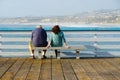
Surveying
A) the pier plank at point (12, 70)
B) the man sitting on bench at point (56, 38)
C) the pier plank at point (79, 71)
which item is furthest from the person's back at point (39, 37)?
the pier plank at point (79, 71)

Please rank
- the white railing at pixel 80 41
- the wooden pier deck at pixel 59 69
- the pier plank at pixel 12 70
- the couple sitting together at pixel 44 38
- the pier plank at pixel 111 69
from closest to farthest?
the pier plank at pixel 12 70
the wooden pier deck at pixel 59 69
the pier plank at pixel 111 69
the couple sitting together at pixel 44 38
the white railing at pixel 80 41

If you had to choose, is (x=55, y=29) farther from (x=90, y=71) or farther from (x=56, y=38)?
(x=90, y=71)

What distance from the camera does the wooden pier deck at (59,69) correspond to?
21.7 ft

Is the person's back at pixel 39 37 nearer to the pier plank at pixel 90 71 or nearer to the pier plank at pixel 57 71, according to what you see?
the pier plank at pixel 57 71

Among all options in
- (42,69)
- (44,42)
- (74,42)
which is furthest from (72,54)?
(42,69)

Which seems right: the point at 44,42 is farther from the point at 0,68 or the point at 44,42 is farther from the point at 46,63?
the point at 0,68

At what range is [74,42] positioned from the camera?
10.4m

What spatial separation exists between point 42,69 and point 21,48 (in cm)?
253

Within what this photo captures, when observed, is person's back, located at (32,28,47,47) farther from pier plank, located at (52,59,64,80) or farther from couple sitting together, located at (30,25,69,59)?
pier plank, located at (52,59,64,80)

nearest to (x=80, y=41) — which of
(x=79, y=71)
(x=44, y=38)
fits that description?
(x=44, y=38)

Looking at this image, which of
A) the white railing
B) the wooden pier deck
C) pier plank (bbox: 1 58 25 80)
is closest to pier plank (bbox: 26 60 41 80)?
the wooden pier deck

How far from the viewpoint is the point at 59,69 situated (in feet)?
24.8

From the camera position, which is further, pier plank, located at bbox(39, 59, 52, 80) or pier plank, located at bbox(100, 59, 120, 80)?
pier plank, located at bbox(100, 59, 120, 80)

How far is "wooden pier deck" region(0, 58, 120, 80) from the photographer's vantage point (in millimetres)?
6629
